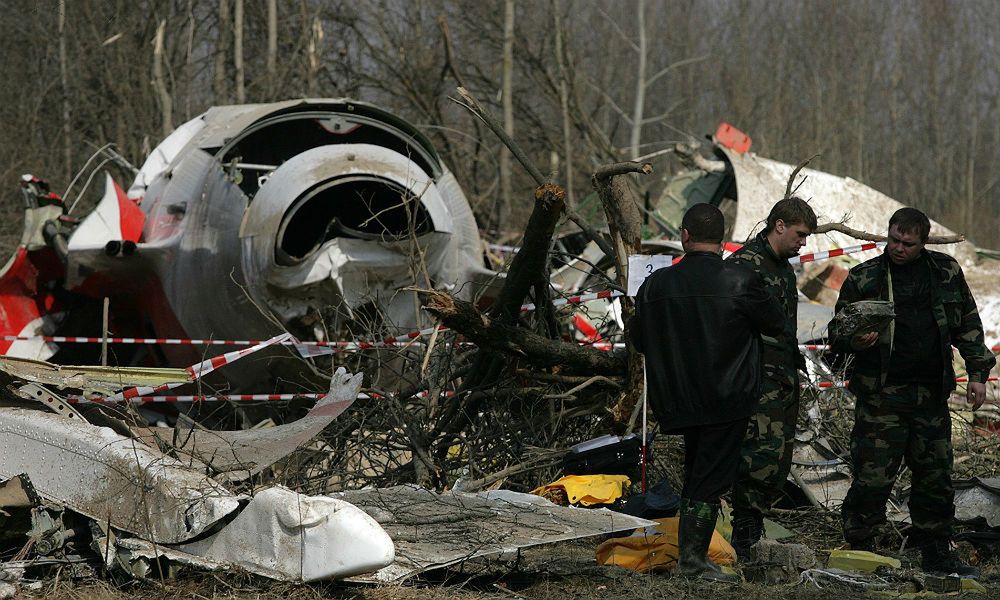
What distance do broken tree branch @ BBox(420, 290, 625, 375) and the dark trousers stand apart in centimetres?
140

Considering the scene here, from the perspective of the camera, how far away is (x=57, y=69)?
2109 centimetres

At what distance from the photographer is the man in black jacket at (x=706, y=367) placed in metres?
4.43

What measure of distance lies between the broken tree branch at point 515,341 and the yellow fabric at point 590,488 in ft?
2.43

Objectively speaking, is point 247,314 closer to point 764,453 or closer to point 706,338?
point 764,453

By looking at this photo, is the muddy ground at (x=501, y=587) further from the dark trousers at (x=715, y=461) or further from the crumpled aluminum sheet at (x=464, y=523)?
the dark trousers at (x=715, y=461)

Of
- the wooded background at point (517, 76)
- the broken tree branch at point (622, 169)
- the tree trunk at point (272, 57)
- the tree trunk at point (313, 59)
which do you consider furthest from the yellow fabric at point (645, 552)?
the tree trunk at point (272, 57)

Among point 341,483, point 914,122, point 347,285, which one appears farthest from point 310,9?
point 914,122

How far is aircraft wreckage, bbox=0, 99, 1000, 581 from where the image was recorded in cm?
418

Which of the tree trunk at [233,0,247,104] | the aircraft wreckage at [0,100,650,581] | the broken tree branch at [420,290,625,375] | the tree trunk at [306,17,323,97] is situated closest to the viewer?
the aircraft wreckage at [0,100,650,581]

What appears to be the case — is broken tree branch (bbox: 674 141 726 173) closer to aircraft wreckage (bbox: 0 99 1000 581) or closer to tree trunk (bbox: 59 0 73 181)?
aircraft wreckage (bbox: 0 99 1000 581)

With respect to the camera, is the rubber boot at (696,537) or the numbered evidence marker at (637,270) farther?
the numbered evidence marker at (637,270)

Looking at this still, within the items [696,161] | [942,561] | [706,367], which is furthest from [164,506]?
[696,161]

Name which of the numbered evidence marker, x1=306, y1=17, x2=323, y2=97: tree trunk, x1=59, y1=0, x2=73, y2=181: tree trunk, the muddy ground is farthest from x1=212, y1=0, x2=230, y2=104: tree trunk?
the muddy ground

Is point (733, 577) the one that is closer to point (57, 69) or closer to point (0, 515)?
point (0, 515)
